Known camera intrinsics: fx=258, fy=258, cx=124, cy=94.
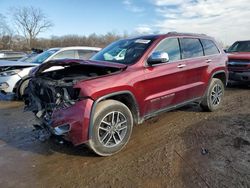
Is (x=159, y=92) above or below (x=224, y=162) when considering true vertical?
above

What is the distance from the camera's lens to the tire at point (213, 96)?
5926 mm

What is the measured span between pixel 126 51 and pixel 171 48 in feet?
2.90

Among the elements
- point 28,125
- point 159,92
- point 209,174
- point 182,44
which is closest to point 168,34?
point 182,44

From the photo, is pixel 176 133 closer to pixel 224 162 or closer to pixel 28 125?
pixel 224 162

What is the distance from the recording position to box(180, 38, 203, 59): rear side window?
5242 mm

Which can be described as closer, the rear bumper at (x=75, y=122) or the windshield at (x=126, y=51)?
the rear bumper at (x=75, y=122)

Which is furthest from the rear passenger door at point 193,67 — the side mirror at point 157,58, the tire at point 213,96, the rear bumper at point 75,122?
the rear bumper at point 75,122

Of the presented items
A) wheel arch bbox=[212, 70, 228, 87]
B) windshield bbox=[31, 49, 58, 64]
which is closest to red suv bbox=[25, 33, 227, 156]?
wheel arch bbox=[212, 70, 228, 87]

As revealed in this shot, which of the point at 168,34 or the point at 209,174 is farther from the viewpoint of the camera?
the point at 168,34

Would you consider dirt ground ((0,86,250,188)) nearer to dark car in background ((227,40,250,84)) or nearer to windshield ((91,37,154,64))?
windshield ((91,37,154,64))

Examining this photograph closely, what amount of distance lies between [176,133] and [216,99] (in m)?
1.99

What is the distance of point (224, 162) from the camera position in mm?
3629

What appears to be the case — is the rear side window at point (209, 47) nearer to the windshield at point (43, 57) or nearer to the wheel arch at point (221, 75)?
the wheel arch at point (221, 75)

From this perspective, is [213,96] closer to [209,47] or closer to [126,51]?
[209,47]
